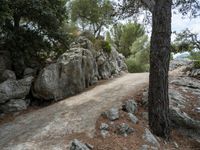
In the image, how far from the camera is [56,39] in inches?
450

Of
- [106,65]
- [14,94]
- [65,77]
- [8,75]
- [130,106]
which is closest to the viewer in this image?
[130,106]

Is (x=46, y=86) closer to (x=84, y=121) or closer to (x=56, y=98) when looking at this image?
(x=56, y=98)

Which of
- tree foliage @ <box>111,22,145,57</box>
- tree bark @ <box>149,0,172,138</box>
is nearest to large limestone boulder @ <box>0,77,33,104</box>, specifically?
tree bark @ <box>149,0,172,138</box>

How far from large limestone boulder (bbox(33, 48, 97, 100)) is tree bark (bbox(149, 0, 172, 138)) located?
14.1 ft

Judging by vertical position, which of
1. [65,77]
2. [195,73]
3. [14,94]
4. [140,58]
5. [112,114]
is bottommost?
[112,114]

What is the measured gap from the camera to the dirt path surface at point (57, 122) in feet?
21.6

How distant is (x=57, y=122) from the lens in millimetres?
7691

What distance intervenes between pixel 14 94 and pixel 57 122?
2.76 metres

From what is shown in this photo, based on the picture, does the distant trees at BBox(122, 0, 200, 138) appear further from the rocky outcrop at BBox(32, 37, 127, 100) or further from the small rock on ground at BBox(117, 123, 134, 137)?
the rocky outcrop at BBox(32, 37, 127, 100)

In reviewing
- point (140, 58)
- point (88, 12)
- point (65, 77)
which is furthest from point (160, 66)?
point (140, 58)

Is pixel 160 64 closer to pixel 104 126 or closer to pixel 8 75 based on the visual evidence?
pixel 104 126

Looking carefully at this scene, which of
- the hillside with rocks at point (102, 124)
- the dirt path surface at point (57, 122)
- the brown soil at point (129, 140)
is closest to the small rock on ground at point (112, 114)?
the hillside with rocks at point (102, 124)

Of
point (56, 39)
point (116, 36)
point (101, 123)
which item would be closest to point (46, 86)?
point (56, 39)

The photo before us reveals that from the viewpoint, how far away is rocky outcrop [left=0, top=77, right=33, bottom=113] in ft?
30.9
